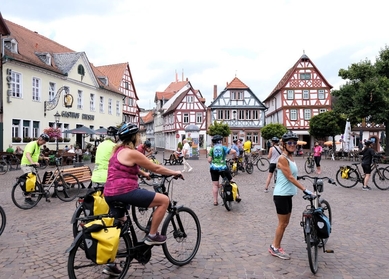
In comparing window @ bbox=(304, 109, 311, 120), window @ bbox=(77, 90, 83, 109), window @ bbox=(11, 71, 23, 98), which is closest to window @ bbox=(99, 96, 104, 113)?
window @ bbox=(77, 90, 83, 109)

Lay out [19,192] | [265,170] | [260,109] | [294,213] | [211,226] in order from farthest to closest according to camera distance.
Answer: [260,109] < [265,170] < [19,192] < [294,213] < [211,226]

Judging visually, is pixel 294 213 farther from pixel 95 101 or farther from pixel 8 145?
pixel 95 101

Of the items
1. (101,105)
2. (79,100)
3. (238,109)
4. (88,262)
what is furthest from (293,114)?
(88,262)

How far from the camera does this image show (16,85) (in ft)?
80.8

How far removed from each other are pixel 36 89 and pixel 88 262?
2593cm

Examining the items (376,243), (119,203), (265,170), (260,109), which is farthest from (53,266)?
(260,109)

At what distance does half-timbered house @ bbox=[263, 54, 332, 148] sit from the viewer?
45375mm

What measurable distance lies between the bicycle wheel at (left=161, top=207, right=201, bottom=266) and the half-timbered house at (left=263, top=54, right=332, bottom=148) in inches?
1695

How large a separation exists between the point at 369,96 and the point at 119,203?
26.7 meters

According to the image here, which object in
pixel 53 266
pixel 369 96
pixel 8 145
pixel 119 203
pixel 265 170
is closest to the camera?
pixel 119 203

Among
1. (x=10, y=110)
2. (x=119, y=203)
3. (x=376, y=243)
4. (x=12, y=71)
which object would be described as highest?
(x=12, y=71)

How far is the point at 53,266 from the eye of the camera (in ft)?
15.2

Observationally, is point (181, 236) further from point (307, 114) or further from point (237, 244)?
point (307, 114)

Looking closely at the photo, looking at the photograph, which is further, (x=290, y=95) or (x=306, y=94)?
(x=290, y=95)
